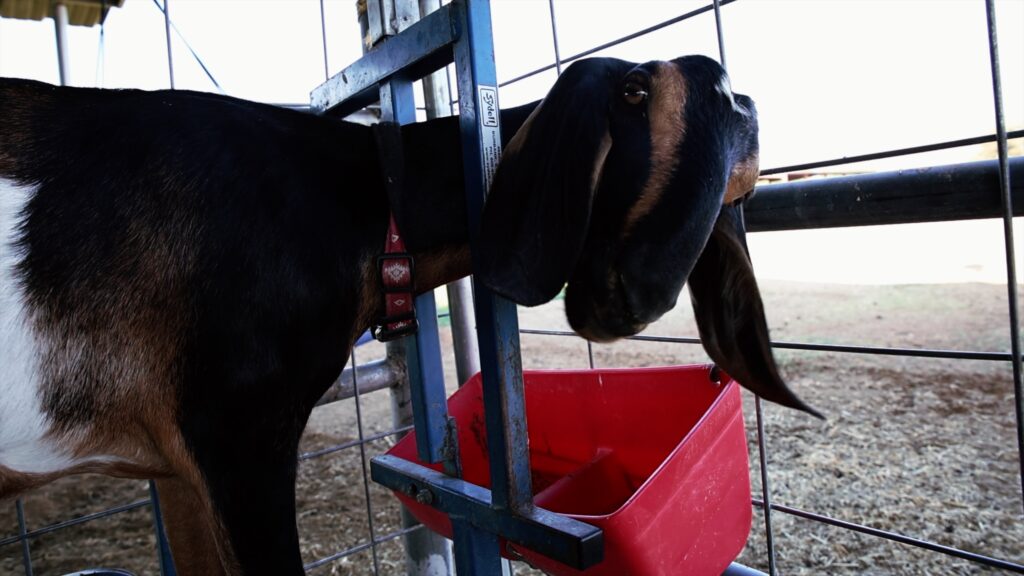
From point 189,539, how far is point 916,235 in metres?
13.4

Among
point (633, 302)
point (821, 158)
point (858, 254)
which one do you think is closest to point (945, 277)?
point (858, 254)

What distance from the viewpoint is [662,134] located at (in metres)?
1.11

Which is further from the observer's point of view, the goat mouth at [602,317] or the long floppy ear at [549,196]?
the goat mouth at [602,317]

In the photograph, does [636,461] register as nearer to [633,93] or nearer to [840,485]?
[633,93]

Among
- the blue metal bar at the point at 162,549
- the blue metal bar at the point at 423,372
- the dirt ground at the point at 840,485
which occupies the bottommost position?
the dirt ground at the point at 840,485

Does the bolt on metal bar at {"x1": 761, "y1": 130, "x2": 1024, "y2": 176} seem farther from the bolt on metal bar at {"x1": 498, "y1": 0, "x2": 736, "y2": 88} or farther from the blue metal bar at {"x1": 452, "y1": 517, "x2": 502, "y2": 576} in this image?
the blue metal bar at {"x1": 452, "y1": 517, "x2": 502, "y2": 576}

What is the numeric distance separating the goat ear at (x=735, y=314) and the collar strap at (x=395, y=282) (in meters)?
0.64

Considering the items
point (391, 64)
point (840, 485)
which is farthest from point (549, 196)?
point (840, 485)

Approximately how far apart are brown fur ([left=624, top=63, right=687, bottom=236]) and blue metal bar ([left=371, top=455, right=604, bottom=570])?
1.67 ft

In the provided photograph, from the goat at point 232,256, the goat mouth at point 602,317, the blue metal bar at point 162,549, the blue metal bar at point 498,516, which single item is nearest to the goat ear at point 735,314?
the goat at point 232,256

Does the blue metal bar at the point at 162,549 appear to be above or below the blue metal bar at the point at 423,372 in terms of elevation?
below

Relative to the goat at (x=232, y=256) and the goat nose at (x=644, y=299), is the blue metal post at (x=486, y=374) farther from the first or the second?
the goat nose at (x=644, y=299)

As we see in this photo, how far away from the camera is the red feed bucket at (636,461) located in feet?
3.82

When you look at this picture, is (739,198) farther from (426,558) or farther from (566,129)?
(426,558)
